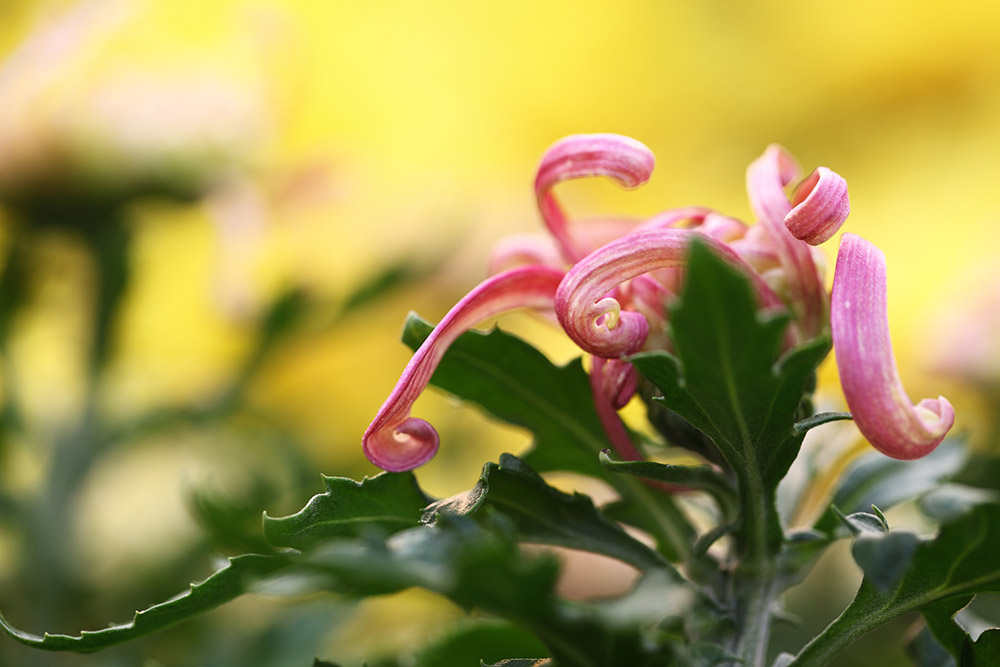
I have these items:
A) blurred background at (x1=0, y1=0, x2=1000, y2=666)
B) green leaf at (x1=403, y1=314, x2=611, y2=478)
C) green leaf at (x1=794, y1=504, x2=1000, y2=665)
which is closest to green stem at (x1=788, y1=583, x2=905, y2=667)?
green leaf at (x1=794, y1=504, x2=1000, y2=665)

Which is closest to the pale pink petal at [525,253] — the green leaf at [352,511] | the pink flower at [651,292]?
the pink flower at [651,292]

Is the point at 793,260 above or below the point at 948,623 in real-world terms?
above

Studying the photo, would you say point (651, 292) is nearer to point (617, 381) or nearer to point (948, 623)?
point (617, 381)

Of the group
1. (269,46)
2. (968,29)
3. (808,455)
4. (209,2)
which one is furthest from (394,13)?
(808,455)

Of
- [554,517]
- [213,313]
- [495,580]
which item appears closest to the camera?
[495,580]

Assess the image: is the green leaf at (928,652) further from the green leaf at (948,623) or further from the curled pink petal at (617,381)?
the curled pink petal at (617,381)

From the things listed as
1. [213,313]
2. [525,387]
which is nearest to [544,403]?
[525,387]
